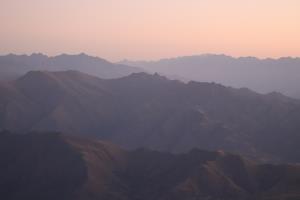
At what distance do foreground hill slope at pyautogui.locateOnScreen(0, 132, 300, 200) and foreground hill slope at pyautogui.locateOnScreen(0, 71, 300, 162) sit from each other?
43.7 meters

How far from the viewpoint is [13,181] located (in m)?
92.5

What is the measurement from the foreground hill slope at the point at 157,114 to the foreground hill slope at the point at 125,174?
4369 centimetres

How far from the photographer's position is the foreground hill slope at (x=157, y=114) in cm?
14125

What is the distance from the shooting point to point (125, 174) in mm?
91375

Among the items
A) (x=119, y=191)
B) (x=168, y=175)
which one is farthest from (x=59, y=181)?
(x=168, y=175)

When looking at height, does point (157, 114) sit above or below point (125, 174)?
above

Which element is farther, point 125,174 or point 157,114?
point 157,114

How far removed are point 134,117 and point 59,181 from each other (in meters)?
75.0

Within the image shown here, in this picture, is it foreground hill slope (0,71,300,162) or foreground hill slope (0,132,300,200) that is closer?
foreground hill slope (0,132,300,200)

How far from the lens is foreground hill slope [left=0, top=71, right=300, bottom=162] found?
141m

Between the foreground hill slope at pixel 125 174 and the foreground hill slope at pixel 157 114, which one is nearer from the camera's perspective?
the foreground hill slope at pixel 125 174

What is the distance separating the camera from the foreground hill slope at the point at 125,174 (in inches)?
3226

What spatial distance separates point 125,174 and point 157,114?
71.4 m

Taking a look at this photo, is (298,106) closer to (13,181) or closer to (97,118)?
(97,118)
